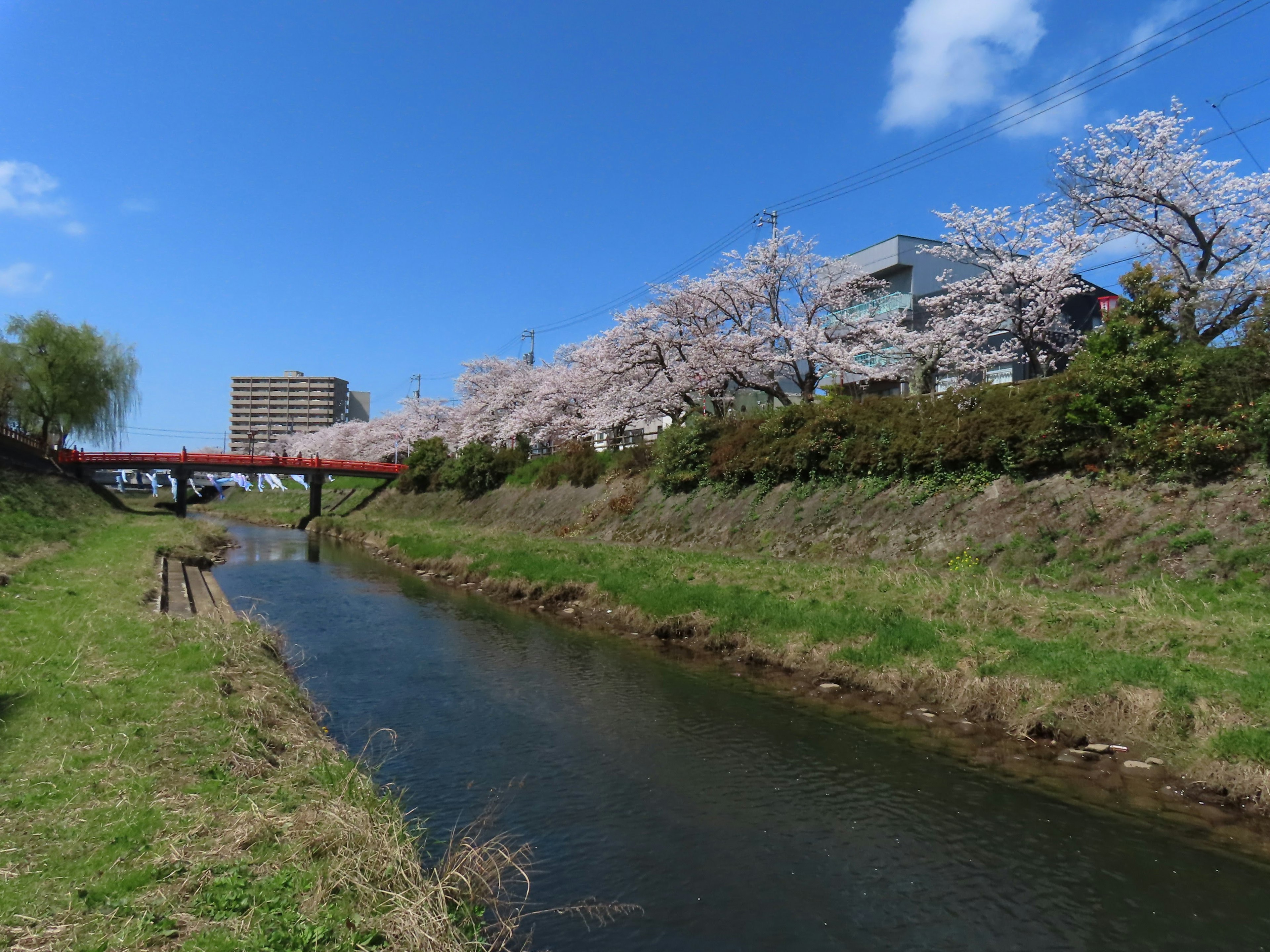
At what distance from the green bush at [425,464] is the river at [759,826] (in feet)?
142

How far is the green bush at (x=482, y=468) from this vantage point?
49.5 m

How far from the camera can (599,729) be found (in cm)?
1073

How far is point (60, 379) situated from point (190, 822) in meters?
49.0

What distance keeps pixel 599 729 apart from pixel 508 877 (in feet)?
13.7

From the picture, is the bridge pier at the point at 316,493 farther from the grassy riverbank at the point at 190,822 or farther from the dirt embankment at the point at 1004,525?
the grassy riverbank at the point at 190,822

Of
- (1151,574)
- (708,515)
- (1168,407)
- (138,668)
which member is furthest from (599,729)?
(708,515)

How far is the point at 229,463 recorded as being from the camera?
191 feet

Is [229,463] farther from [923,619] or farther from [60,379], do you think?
[923,619]

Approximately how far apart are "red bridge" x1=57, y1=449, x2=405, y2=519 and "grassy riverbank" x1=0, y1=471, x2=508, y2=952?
51.1 metres

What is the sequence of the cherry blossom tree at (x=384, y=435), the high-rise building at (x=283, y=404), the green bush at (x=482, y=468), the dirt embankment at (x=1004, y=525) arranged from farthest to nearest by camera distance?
the high-rise building at (x=283, y=404)
the cherry blossom tree at (x=384, y=435)
the green bush at (x=482, y=468)
the dirt embankment at (x=1004, y=525)

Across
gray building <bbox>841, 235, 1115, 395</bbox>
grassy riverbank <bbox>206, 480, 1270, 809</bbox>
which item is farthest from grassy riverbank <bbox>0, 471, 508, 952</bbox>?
gray building <bbox>841, 235, 1115, 395</bbox>

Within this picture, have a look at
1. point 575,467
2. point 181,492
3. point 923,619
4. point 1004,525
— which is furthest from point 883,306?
point 181,492

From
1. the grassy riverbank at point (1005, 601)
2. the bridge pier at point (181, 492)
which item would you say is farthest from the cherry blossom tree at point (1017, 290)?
the bridge pier at point (181, 492)

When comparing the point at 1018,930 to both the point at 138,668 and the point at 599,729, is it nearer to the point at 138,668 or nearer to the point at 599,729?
the point at 599,729
